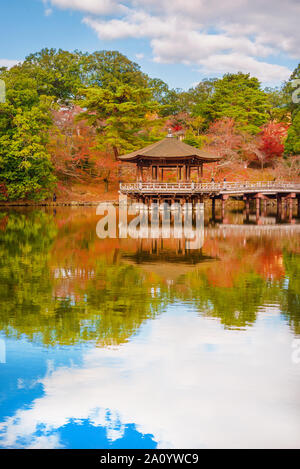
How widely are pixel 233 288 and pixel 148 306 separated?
2.75 meters

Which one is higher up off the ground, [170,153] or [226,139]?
[226,139]

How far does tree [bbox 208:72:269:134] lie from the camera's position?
50531mm

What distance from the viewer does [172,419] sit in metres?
5.73

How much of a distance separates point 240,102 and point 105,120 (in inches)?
595

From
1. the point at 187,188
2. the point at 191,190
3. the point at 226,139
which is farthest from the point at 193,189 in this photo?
the point at 226,139

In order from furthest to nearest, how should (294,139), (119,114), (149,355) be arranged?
(294,139)
(119,114)
(149,355)

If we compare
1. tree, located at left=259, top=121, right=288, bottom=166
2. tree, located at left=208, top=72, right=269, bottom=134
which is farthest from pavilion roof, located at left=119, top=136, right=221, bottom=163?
tree, located at left=259, top=121, right=288, bottom=166

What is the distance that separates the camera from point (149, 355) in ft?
24.9

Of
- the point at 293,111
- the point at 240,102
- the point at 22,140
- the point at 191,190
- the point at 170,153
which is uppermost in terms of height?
the point at 240,102

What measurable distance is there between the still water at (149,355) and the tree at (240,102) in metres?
37.8

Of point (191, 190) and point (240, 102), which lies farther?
point (240, 102)

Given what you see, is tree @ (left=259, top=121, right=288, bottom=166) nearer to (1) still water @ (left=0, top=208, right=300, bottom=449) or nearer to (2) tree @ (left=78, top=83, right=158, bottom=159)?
(2) tree @ (left=78, top=83, right=158, bottom=159)

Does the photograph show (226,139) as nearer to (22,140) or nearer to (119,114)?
(119,114)

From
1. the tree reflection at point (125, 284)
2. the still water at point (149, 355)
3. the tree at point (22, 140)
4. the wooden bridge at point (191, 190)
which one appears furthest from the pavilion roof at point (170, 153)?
the still water at point (149, 355)
